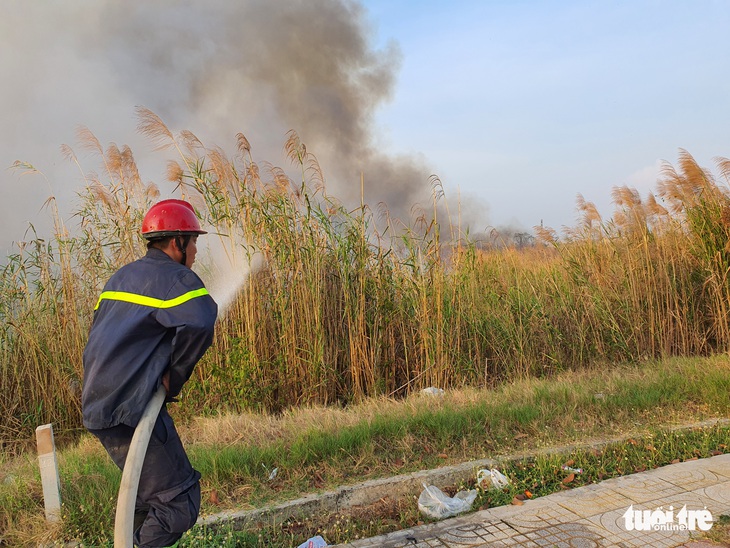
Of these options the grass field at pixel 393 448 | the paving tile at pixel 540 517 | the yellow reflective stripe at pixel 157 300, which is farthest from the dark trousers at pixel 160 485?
the paving tile at pixel 540 517

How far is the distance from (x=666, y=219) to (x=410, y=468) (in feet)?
20.9

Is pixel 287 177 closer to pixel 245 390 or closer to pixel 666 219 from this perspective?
pixel 245 390

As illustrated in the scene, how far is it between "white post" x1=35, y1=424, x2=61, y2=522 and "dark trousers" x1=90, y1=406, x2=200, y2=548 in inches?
47.1

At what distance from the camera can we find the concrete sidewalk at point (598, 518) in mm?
3199

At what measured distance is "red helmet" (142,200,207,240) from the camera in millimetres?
2639

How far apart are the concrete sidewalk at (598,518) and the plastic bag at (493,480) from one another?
249mm

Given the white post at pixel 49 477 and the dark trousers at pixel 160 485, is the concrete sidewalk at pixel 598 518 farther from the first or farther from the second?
the white post at pixel 49 477

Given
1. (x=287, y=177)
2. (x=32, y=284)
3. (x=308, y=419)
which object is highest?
(x=287, y=177)

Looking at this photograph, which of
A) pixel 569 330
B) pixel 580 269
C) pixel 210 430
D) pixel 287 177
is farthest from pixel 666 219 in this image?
pixel 210 430

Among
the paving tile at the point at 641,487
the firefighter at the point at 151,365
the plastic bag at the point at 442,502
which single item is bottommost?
the paving tile at the point at 641,487

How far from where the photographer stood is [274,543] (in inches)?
133

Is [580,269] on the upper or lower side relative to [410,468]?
upper

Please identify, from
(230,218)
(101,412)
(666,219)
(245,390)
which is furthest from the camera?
(666,219)

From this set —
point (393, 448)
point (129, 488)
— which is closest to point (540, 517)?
point (393, 448)
